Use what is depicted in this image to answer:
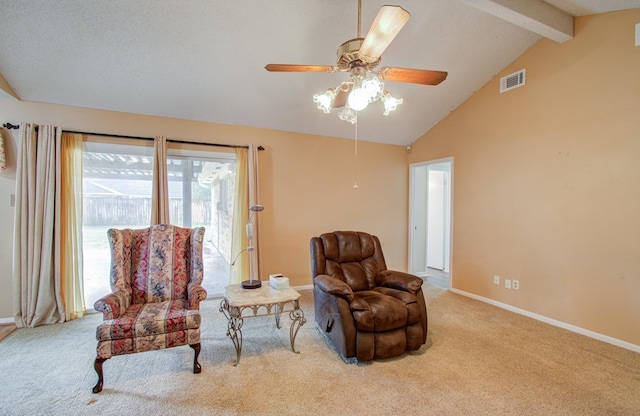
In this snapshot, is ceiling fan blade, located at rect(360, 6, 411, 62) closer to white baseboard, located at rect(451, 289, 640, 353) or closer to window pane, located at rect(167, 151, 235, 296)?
window pane, located at rect(167, 151, 235, 296)

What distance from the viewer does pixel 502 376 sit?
2.24 meters

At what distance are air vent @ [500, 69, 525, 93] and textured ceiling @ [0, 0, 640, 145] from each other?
0.55ft

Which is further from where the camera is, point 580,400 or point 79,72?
point 79,72

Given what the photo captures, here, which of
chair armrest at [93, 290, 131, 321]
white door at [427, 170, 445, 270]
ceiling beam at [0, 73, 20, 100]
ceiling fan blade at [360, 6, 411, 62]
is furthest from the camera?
white door at [427, 170, 445, 270]

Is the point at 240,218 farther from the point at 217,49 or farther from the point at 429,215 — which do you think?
the point at 429,215

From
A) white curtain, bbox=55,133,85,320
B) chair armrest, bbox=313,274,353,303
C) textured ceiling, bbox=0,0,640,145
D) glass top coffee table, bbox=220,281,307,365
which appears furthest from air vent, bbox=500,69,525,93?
white curtain, bbox=55,133,85,320

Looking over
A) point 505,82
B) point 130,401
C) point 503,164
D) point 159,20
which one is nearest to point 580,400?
point 503,164

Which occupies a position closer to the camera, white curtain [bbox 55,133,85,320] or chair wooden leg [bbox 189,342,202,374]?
chair wooden leg [bbox 189,342,202,374]

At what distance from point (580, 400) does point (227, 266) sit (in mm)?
3869

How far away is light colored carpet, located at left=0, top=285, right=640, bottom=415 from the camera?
1901mm

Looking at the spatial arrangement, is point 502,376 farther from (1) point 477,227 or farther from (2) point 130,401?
(2) point 130,401

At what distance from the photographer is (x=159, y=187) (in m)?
3.57

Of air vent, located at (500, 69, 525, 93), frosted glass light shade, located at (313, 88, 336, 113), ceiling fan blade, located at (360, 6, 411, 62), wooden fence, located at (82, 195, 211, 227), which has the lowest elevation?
wooden fence, located at (82, 195, 211, 227)

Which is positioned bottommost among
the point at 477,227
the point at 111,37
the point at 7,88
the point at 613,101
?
the point at 477,227
